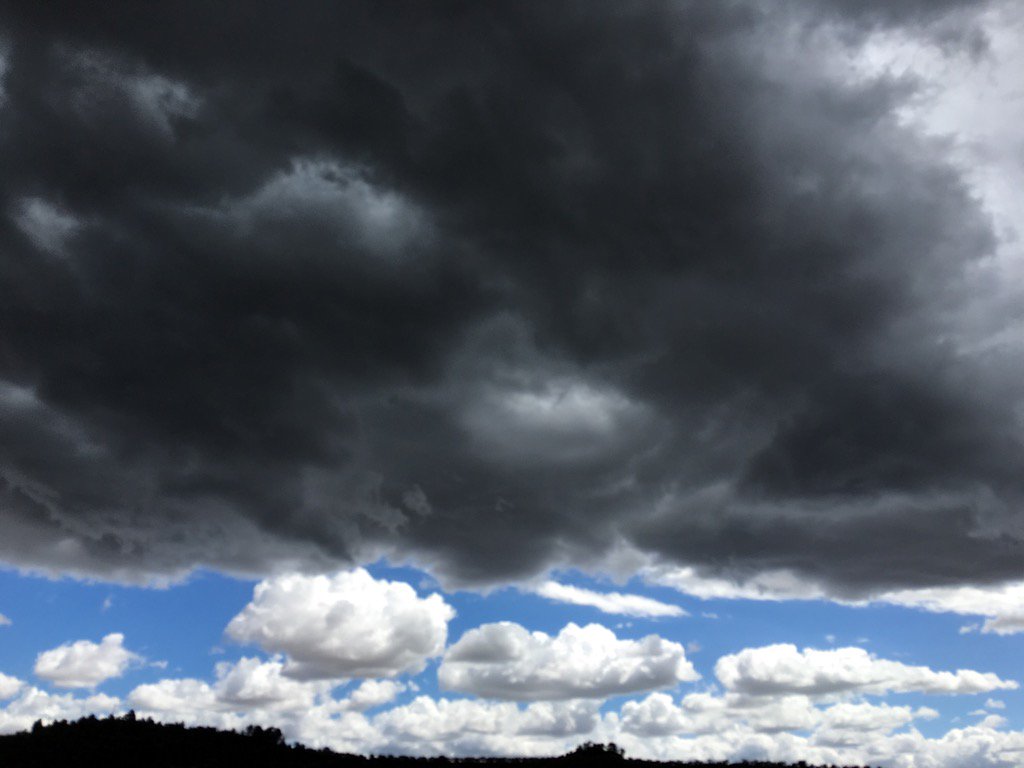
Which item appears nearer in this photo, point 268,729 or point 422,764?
point 422,764

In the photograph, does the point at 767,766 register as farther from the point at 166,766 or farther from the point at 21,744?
the point at 21,744

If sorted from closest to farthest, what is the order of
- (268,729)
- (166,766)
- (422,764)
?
(166,766) < (422,764) < (268,729)

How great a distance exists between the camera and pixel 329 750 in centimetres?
8806

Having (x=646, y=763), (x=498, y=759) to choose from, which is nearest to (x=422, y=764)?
(x=498, y=759)

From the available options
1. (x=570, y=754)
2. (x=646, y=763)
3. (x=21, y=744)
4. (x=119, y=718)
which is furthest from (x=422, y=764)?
(x=21, y=744)

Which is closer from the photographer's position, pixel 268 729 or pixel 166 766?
pixel 166 766

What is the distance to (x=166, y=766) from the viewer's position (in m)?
79.9

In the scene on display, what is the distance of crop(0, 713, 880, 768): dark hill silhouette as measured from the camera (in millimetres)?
80938

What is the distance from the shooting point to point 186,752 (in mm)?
83688

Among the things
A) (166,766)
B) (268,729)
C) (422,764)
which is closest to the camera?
(166,766)

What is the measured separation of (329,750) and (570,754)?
22.5 meters

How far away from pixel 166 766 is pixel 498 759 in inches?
1144

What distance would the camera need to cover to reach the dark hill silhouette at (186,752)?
80938 mm

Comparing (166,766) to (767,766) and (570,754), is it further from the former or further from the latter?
→ (767,766)
